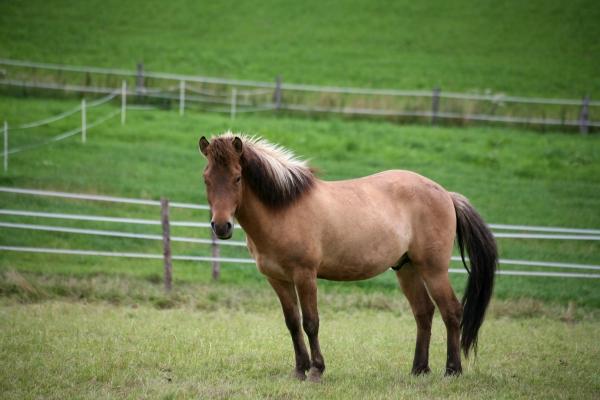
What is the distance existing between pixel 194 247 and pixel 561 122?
14335 mm

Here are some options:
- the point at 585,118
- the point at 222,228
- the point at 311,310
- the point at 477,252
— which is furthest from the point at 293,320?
the point at 585,118

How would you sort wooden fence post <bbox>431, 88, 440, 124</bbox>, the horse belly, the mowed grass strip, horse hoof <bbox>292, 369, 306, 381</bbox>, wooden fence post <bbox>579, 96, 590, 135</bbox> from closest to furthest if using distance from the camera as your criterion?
the mowed grass strip → horse hoof <bbox>292, 369, 306, 381</bbox> → the horse belly → wooden fence post <bbox>579, 96, 590, 135</bbox> → wooden fence post <bbox>431, 88, 440, 124</bbox>

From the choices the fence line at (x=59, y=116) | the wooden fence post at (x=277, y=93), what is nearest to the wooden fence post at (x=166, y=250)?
the fence line at (x=59, y=116)

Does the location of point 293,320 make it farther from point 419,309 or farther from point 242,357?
point 419,309

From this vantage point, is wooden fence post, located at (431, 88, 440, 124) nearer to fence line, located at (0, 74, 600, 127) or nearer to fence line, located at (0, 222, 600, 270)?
fence line, located at (0, 74, 600, 127)

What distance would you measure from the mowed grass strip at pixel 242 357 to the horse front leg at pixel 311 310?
0.21 metres

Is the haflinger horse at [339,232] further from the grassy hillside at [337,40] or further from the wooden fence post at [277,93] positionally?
the grassy hillside at [337,40]

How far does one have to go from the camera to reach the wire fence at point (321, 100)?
24.0 m

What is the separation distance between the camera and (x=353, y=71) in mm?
31750

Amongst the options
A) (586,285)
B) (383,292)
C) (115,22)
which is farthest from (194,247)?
(115,22)

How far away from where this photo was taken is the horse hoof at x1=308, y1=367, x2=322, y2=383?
663 cm

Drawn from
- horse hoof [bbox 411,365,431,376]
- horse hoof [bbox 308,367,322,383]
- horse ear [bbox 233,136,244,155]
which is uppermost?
horse ear [bbox 233,136,244,155]

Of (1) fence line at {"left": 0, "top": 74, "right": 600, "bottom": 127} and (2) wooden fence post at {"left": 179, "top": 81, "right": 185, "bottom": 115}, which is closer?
(2) wooden fence post at {"left": 179, "top": 81, "right": 185, "bottom": 115}

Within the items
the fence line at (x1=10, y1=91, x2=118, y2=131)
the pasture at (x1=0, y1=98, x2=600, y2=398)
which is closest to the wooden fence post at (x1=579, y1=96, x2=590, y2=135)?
the pasture at (x1=0, y1=98, x2=600, y2=398)
